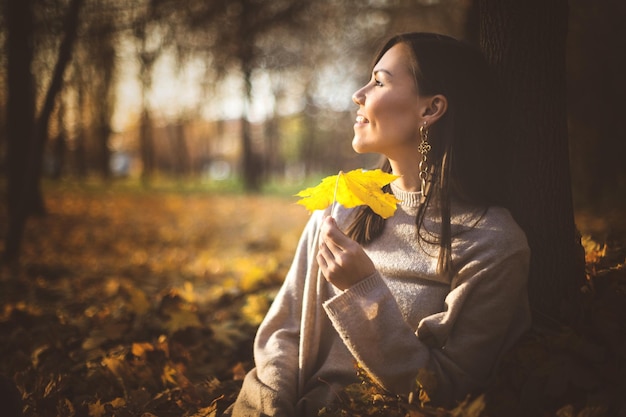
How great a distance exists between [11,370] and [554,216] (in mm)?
3007

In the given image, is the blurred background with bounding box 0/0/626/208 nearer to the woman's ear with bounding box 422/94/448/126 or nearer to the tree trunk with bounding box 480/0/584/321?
the tree trunk with bounding box 480/0/584/321

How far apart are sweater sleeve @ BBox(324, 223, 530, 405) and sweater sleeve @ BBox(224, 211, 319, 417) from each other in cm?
41

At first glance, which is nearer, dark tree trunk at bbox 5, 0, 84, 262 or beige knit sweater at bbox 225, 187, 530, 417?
beige knit sweater at bbox 225, 187, 530, 417

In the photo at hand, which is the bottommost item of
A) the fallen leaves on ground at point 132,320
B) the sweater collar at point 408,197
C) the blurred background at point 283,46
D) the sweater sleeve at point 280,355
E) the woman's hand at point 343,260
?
the fallen leaves on ground at point 132,320

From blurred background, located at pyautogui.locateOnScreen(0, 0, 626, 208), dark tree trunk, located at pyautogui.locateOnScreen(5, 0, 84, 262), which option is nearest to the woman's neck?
blurred background, located at pyautogui.locateOnScreen(0, 0, 626, 208)

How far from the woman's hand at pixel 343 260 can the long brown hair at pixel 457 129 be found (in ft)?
1.11

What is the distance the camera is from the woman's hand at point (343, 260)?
1.62 m

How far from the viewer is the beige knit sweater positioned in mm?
1604

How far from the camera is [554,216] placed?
76.9 inches

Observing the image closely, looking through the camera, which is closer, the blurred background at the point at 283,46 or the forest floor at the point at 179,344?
the forest floor at the point at 179,344

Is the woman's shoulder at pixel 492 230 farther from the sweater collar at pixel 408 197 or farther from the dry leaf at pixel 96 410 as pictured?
the dry leaf at pixel 96 410

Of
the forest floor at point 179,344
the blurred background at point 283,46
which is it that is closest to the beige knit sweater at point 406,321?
the forest floor at point 179,344

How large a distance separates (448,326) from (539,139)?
938 mm

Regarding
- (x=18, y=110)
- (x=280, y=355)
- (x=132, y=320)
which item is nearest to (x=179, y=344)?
(x=132, y=320)
